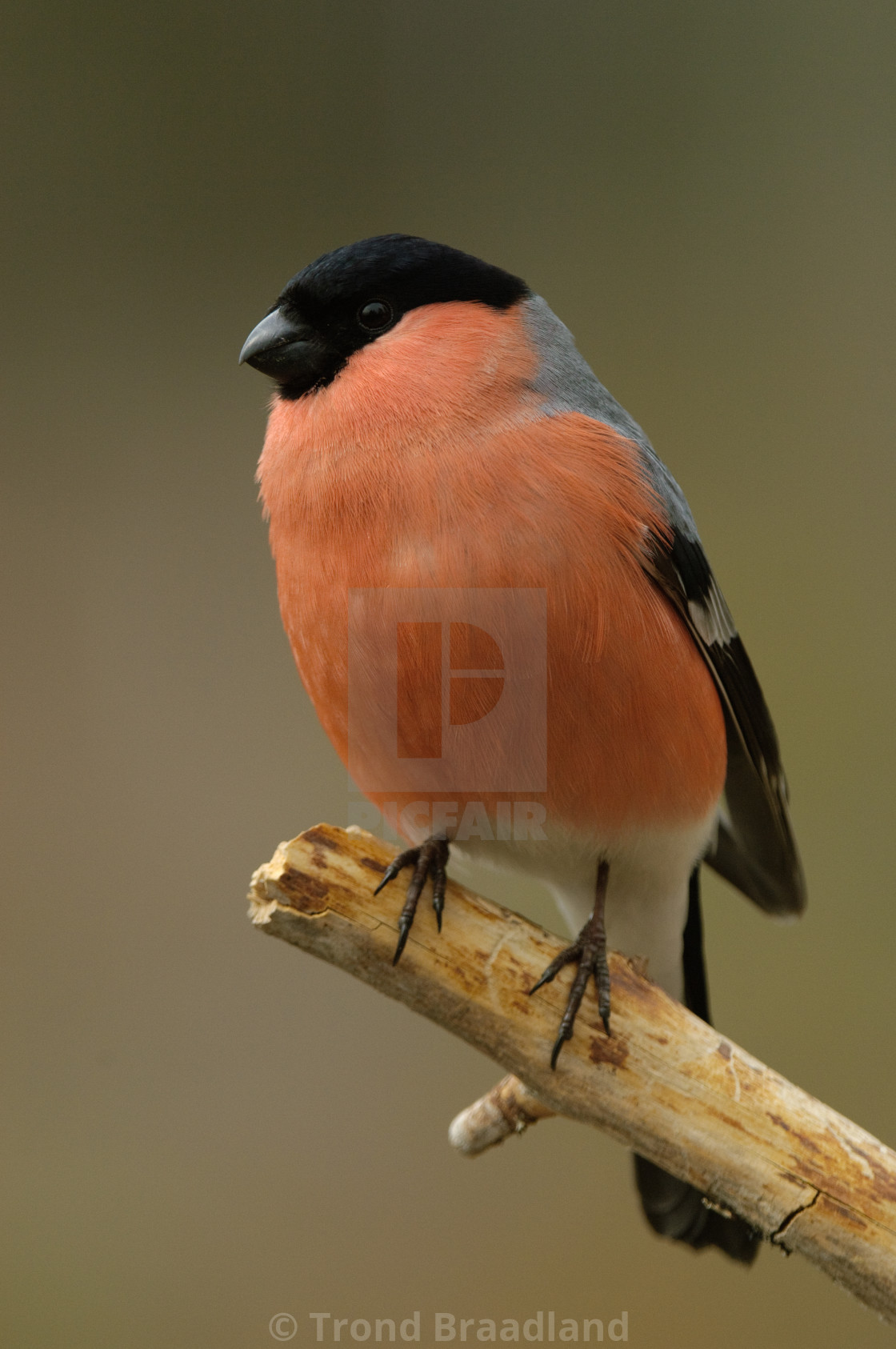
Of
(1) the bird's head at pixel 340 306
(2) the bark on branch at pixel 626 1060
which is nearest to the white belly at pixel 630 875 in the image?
(2) the bark on branch at pixel 626 1060

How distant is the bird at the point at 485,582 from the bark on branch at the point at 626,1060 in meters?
0.03

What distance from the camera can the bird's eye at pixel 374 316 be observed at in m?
1.02

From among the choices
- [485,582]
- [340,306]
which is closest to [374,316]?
[340,306]

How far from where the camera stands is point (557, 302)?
2.05m

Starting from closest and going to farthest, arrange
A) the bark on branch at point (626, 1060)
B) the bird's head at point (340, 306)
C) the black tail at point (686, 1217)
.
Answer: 1. the bark on branch at point (626, 1060)
2. the bird's head at point (340, 306)
3. the black tail at point (686, 1217)

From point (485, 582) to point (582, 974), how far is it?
1.21 ft

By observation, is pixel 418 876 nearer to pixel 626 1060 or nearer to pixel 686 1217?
pixel 626 1060

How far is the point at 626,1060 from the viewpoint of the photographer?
93 cm

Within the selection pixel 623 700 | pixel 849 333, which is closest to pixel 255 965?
pixel 623 700

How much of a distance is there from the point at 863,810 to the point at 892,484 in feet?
2.11

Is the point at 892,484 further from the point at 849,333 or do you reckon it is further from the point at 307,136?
the point at 307,136

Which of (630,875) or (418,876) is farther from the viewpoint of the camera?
(630,875)

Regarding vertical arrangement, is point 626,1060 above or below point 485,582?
below

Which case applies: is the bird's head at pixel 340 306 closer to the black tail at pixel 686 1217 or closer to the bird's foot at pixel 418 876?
the bird's foot at pixel 418 876
